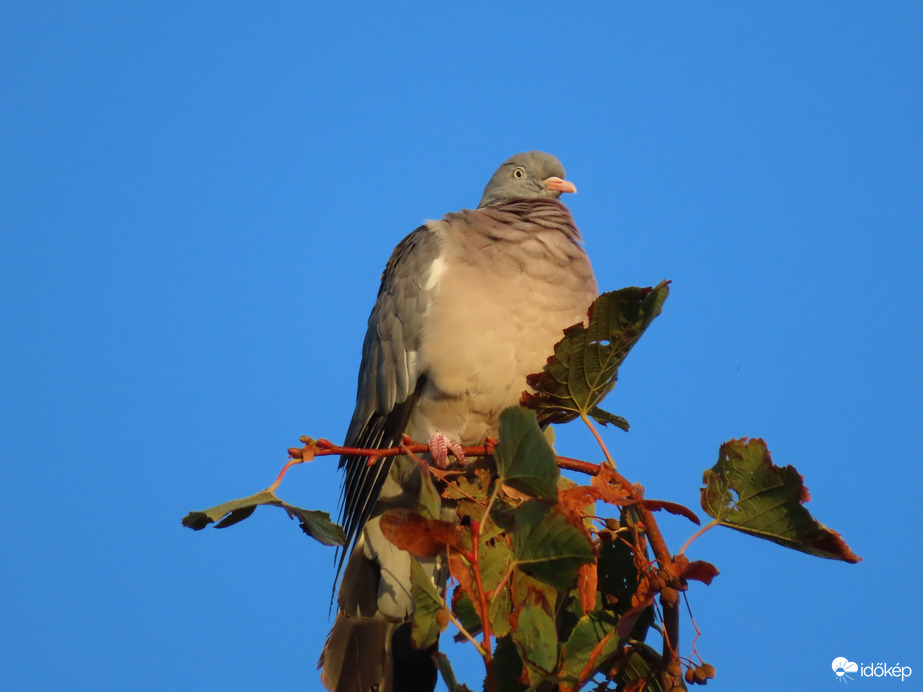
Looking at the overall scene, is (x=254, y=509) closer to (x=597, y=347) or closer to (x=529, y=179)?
(x=597, y=347)

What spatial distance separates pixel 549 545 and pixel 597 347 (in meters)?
0.75

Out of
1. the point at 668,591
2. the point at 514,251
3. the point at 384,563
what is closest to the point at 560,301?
the point at 514,251

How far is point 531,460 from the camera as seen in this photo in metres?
2.05

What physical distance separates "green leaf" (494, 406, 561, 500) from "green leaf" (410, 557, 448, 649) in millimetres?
297

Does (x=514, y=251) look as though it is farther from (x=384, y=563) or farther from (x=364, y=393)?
(x=384, y=563)

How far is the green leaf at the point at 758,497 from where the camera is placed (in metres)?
2.28

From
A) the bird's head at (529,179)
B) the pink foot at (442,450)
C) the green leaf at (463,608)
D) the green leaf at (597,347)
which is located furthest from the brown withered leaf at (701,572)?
the bird's head at (529,179)

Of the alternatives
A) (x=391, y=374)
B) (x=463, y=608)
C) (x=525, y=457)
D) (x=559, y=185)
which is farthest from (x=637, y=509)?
(x=559, y=185)

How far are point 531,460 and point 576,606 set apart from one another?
0.61 metres

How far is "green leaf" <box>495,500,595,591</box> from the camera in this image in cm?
205

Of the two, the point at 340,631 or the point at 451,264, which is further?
the point at 451,264

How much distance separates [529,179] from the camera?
211 inches

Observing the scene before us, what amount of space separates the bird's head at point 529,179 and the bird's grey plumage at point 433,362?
0.49 meters

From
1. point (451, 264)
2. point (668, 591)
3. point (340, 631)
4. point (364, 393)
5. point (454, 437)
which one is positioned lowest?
point (668, 591)
